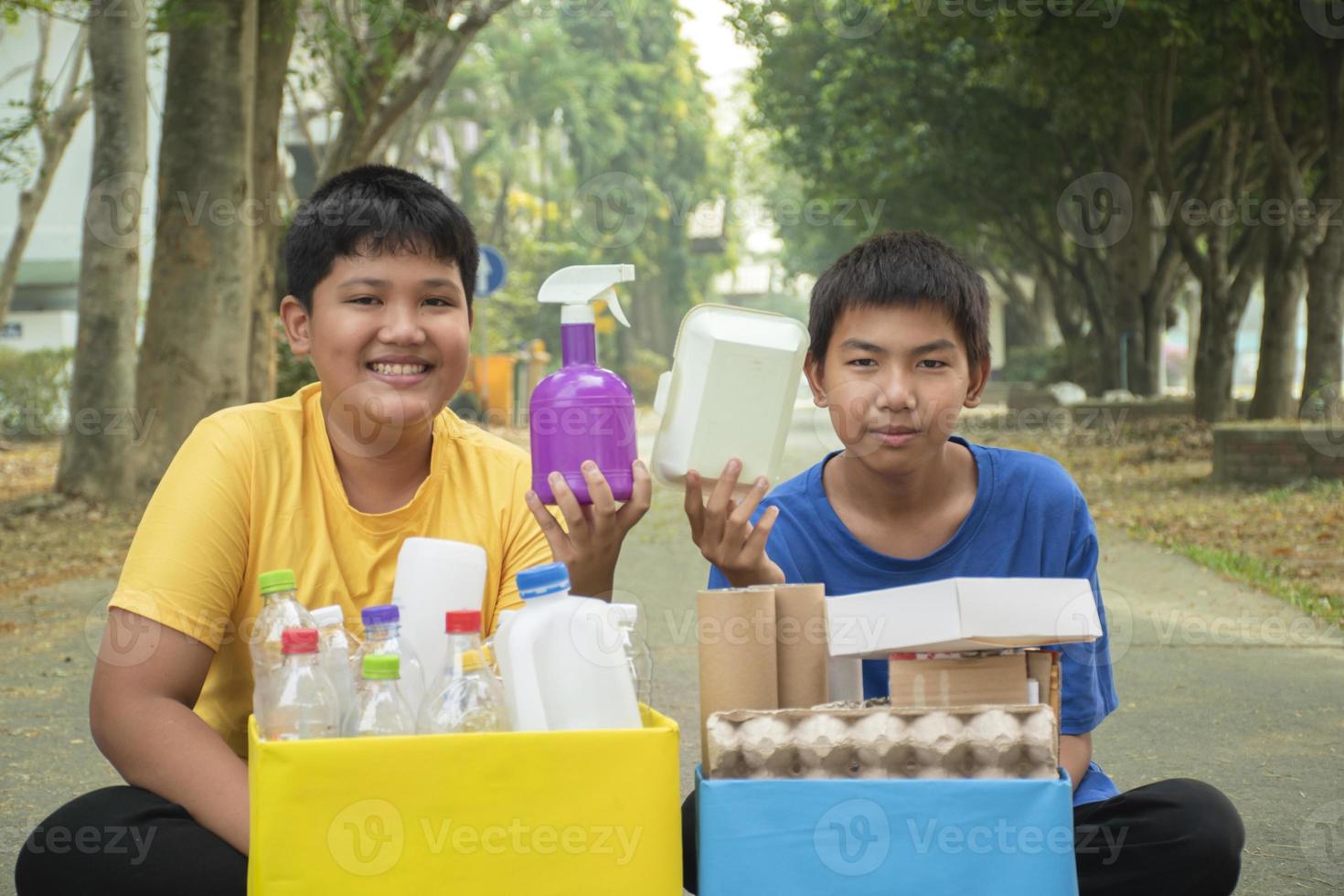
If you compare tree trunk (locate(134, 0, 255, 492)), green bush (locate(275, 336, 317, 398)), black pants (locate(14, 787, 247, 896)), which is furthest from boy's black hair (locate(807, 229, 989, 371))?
green bush (locate(275, 336, 317, 398))

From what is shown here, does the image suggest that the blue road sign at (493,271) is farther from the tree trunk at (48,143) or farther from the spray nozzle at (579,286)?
the spray nozzle at (579,286)

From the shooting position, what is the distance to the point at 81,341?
12352 mm

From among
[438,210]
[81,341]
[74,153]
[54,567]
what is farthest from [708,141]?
[438,210]

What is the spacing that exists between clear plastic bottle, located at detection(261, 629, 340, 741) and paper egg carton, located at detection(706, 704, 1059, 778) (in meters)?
0.53

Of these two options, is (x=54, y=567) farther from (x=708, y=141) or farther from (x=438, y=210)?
(x=708, y=141)

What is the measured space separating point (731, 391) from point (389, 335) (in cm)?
62

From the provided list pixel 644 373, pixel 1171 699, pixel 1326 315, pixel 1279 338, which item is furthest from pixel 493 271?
pixel 644 373

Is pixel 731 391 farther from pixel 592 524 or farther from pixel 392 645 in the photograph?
pixel 392 645

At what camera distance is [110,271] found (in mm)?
12219

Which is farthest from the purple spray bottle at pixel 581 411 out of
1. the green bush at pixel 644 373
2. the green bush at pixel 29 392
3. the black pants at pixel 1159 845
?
the green bush at pixel 644 373

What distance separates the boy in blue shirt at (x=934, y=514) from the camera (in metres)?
2.48

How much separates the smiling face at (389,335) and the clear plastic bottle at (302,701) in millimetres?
691

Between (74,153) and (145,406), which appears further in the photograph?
(74,153)

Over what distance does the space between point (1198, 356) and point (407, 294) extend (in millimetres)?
17328
